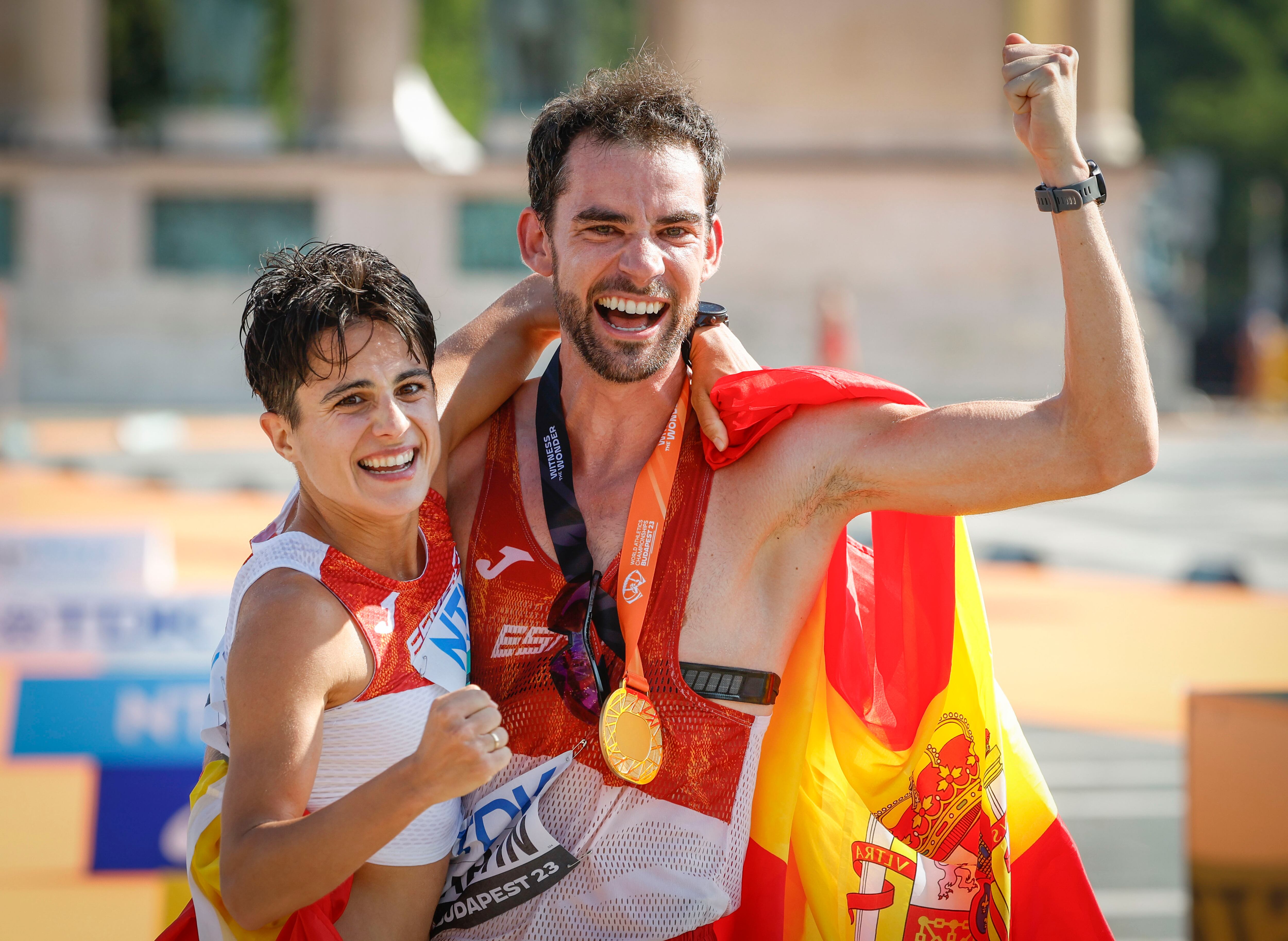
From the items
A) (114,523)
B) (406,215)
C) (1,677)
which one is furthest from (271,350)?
(406,215)

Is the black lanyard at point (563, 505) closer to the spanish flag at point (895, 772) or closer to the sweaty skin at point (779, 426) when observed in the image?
the sweaty skin at point (779, 426)

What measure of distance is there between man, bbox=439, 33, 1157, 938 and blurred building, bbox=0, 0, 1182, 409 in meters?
17.3

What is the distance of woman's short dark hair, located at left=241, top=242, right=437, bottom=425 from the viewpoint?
243 cm

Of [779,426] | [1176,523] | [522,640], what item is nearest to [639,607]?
[522,640]

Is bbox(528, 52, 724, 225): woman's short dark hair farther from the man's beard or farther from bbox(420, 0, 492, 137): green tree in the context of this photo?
bbox(420, 0, 492, 137): green tree

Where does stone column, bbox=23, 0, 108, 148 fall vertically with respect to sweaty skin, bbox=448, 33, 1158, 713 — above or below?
above

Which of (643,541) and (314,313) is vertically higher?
(314,313)

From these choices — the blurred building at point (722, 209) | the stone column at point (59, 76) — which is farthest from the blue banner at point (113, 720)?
the stone column at point (59, 76)

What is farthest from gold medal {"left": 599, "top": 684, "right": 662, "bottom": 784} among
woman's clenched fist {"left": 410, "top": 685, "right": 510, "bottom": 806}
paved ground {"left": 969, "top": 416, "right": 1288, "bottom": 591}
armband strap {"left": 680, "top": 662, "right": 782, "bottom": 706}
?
paved ground {"left": 969, "top": 416, "right": 1288, "bottom": 591}

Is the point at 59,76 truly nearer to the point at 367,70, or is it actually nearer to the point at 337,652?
the point at 367,70

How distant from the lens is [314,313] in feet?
7.95

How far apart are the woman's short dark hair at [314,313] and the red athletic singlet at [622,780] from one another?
0.55 m

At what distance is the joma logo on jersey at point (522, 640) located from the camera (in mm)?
2701

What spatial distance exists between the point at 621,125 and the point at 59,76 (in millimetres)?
20678
